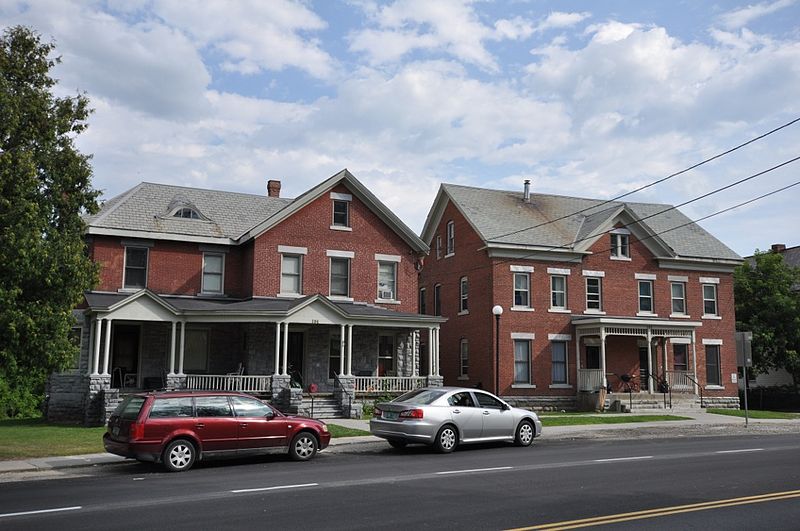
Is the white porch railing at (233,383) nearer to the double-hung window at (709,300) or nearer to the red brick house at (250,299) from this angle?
the red brick house at (250,299)

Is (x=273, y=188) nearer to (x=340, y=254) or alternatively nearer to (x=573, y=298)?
(x=340, y=254)

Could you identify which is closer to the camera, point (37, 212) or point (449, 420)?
point (37, 212)

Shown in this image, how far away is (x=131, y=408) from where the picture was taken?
1438cm

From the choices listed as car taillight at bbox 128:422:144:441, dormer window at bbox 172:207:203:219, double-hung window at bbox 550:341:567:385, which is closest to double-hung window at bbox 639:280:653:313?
double-hung window at bbox 550:341:567:385

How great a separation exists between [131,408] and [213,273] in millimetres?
16013

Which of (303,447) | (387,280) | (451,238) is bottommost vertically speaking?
(303,447)

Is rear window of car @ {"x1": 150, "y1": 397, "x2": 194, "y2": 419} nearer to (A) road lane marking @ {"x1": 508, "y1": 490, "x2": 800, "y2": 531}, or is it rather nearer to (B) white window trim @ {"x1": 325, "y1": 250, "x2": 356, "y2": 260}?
(A) road lane marking @ {"x1": 508, "y1": 490, "x2": 800, "y2": 531}

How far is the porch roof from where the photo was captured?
25.8 metres

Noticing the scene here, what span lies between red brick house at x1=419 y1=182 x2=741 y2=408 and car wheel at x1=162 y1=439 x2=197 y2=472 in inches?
802

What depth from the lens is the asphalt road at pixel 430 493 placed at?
29.9 ft

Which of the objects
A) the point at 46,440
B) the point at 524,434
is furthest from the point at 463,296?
the point at 46,440

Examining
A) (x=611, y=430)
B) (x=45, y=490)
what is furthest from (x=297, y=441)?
(x=611, y=430)

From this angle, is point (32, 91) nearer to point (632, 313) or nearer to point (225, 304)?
point (225, 304)

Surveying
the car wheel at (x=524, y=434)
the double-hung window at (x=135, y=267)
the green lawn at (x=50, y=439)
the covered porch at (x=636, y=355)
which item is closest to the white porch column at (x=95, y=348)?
the green lawn at (x=50, y=439)
